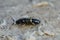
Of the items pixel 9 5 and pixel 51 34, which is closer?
pixel 51 34

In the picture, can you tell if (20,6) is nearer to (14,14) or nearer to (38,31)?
Answer: (14,14)

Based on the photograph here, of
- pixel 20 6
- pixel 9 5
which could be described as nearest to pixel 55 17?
pixel 20 6

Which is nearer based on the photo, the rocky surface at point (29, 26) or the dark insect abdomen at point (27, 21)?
the rocky surface at point (29, 26)

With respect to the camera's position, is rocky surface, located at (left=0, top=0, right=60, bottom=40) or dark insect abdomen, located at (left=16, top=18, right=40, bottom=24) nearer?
rocky surface, located at (left=0, top=0, right=60, bottom=40)

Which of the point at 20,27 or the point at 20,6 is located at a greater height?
the point at 20,6

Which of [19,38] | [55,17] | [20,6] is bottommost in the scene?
[19,38]

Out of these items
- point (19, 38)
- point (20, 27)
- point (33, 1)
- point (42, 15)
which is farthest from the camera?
point (33, 1)

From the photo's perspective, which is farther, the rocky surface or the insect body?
the insect body

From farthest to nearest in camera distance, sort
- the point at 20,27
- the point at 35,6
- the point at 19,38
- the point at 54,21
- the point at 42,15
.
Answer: the point at 35,6 < the point at 42,15 < the point at 54,21 < the point at 20,27 < the point at 19,38
